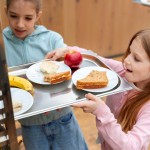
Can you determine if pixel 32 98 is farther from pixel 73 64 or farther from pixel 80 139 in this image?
pixel 80 139

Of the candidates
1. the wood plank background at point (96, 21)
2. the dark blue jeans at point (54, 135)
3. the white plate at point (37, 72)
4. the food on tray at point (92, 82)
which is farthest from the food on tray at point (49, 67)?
the wood plank background at point (96, 21)

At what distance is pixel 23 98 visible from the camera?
743mm

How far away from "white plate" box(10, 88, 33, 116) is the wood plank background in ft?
4.34

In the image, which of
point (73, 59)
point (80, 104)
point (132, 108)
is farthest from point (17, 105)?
point (132, 108)

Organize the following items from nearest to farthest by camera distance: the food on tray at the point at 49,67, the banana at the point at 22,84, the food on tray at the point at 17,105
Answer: the food on tray at the point at 17,105, the banana at the point at 22,84, the food on tray at the point at 49,67

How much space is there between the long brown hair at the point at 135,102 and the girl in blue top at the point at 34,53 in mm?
271

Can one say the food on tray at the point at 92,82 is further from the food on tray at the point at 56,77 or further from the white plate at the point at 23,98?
the white plate at the point at 23,98

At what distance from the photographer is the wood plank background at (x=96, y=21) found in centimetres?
222

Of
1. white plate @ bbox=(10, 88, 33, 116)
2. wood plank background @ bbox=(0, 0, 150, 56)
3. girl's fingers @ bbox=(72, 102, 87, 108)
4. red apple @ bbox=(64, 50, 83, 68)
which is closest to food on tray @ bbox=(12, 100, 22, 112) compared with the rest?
white plate @ bbox=(10, 88, 33, 116)

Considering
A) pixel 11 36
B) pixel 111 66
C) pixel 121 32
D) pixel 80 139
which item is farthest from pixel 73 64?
pixel 121 32

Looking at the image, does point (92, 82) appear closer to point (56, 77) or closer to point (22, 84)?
point (56, 77)

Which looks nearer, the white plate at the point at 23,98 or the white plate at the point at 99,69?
the white plate at the point at 23,98

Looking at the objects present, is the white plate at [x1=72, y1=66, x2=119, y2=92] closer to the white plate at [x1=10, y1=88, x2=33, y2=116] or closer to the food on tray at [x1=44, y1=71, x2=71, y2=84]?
the food on tray at [x1=44, y1=71, x2=71, y2=84]

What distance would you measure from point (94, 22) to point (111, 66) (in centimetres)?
150
